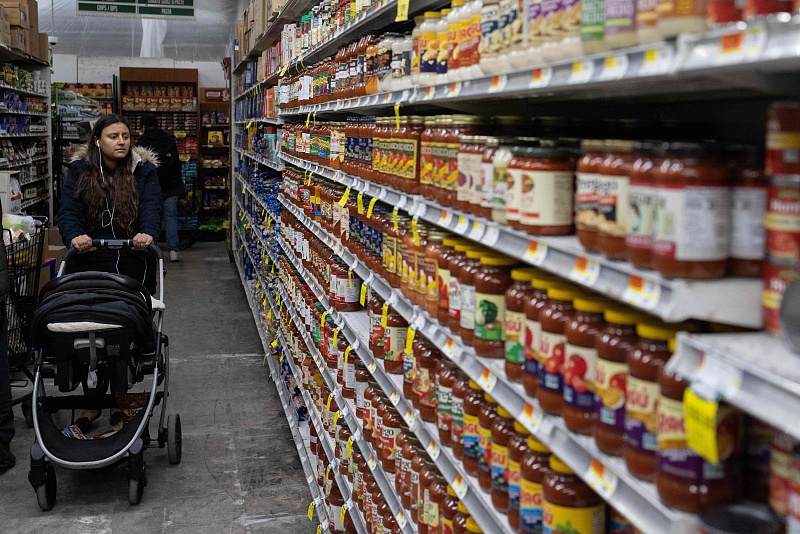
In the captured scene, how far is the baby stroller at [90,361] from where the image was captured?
13.2 ft

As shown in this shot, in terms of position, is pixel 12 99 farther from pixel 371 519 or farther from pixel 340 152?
pixel 371 519

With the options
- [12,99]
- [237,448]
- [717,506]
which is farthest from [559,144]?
[12,99]

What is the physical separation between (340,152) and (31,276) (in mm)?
2535

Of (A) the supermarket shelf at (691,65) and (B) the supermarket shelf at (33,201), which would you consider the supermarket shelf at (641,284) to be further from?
(B) the supermarket shelf at (33,201)

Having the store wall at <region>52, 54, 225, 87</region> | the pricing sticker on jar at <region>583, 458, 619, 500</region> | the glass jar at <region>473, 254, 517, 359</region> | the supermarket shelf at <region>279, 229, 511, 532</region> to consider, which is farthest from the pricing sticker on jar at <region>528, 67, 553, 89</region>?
the store wall at <region>52, 54, 225, 87</region>

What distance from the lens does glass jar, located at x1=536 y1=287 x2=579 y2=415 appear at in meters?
1.66

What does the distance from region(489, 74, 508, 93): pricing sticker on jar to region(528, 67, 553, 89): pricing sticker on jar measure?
0.50ft

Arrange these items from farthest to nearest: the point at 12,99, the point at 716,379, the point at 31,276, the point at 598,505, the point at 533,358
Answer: the point at 12,99 → the point at 31,276 → the point at 533,358 → the point at 598,505 → the point at 716,379

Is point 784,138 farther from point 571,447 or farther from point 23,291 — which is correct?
point 23,291

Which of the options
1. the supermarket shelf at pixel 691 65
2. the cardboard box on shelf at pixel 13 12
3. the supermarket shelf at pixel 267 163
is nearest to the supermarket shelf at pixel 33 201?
the cardboard box on shelf at pixel 13 12

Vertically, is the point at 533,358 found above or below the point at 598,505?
above

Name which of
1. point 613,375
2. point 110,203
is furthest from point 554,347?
point 110,203

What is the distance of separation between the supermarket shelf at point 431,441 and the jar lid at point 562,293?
513mm

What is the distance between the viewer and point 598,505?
64.1 inches
